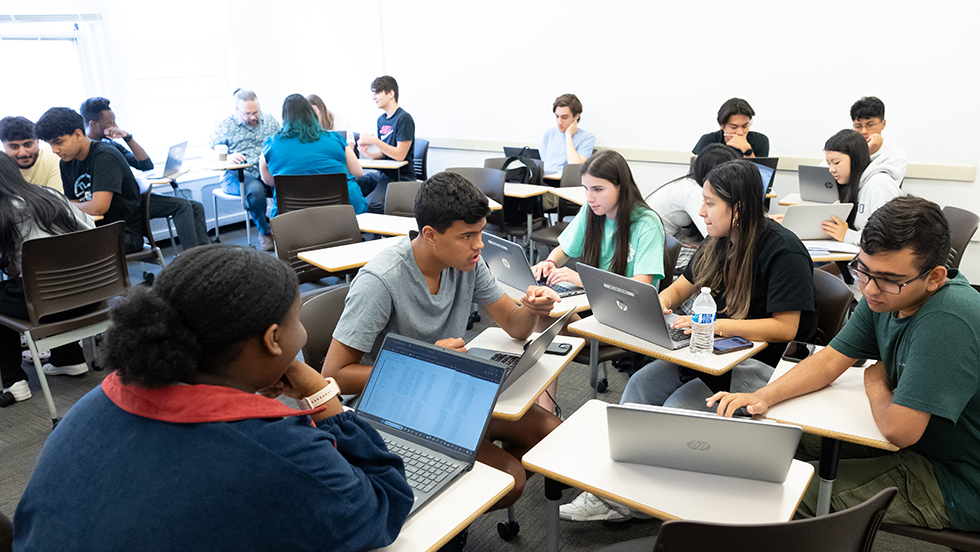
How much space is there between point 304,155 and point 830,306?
11.6 feet

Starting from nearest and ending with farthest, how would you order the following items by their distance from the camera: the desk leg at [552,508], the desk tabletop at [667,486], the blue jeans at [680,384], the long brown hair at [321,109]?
1. the desk tabletop at [667,486]
2. the desk leg at [552,508]
3. the blue jeans at [680,384]
4. the long brown hair at [321,109]

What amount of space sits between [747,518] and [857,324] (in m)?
0.77

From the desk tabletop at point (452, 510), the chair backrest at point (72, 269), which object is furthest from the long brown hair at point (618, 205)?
the chair backrest at point (72, 269)

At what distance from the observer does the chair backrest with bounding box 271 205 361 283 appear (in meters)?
3.29

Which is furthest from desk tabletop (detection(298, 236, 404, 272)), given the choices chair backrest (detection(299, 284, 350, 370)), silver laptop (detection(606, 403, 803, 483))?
silver laptop (detection(606, 403, 803, 483))

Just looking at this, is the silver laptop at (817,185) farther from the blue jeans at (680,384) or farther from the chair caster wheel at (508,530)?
the chair caster wheel at (508,530)

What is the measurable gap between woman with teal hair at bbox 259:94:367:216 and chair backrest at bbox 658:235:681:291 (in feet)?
8.53

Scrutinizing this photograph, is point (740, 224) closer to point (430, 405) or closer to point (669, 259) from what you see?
point (669, 259)

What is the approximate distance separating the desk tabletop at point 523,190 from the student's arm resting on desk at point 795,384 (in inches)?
121

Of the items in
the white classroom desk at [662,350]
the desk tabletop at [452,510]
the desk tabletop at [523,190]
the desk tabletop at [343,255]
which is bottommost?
the white classroom desk at [662,350]

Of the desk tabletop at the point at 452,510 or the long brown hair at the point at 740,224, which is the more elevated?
the long brown hair at the point at 740,224

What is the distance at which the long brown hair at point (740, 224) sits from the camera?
2.18m

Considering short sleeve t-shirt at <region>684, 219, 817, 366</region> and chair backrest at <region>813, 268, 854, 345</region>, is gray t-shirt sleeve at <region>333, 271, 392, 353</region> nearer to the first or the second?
short sleeve t-shirt at <region>684, 219, 817, 366</region>

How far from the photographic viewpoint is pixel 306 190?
14.5ft
